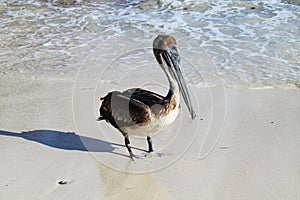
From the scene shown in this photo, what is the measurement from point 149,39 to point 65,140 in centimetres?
315

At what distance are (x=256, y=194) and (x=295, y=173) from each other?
388 mm

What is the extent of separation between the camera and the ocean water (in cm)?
521

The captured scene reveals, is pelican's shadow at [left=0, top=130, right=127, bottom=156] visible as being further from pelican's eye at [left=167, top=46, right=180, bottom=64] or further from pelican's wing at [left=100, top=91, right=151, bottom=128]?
pelican's eye at [left=167, top=46, right=180, bottom=64]

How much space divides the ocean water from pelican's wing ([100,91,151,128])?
5.36ft

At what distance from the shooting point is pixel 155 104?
10.4ft

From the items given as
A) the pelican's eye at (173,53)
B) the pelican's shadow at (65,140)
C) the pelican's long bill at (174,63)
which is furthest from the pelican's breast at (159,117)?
the pelican's shadow at (65,140)

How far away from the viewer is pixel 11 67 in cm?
548

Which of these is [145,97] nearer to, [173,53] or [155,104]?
[155,104]

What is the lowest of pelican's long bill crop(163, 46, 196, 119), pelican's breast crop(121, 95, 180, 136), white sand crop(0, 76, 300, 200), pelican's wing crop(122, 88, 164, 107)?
white sand crop(0, 76, 300, 200)

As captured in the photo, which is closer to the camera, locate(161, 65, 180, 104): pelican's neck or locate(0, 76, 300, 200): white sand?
locate(0, 76, 300, 200): white sand

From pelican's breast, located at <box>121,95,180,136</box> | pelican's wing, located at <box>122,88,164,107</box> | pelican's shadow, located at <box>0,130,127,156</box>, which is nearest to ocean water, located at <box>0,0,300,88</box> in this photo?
pelican's shadow, located at <box>0,130,127,156</box>

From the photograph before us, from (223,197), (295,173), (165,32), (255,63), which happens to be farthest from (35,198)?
(165,32)

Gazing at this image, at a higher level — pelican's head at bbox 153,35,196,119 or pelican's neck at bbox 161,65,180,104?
pelican's head at bbox 153,35,196,119

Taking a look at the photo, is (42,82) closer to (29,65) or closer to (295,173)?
(29,65)
